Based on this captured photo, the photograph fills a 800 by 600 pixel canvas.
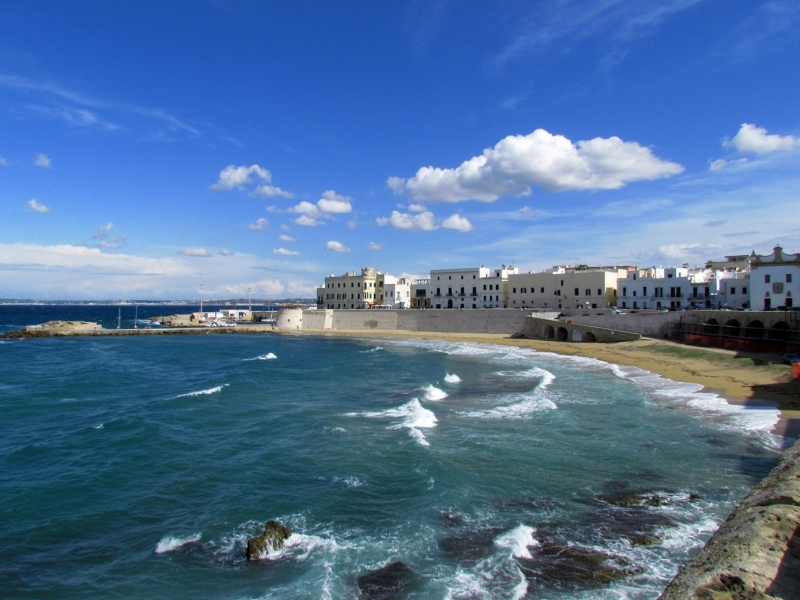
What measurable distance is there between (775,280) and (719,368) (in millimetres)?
17893

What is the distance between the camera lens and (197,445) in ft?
60.2

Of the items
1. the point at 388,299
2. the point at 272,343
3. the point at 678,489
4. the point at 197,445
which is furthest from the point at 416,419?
the point at 388,299

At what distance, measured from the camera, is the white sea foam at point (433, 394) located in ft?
83.7

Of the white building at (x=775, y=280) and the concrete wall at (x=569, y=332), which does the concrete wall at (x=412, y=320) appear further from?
the white building at (x=775, y=280)

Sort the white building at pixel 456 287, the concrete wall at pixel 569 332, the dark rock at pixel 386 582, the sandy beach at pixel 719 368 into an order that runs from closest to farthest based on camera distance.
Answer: the dark rock at pixel 386 582 → the sandy beach at pixel 719 368 → the concrete wall at pixel 569 332 → the white building at pixel 456 287

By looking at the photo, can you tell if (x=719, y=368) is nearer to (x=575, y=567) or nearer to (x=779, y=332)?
(x=779, y=332)

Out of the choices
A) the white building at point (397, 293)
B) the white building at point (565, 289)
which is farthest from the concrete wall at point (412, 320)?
the white building at point (397, 293)

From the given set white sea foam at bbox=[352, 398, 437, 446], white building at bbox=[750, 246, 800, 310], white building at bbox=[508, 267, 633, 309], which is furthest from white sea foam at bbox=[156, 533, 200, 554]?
white building at bbox=[508, 267, 633, 309]

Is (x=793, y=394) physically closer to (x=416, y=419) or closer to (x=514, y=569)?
(x=416, y=419)

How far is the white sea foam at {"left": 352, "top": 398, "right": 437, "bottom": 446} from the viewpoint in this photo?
18.7m

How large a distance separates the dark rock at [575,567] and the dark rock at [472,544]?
2.56 ft

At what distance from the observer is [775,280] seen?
138 feet

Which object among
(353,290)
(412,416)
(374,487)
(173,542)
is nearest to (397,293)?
(353,290)

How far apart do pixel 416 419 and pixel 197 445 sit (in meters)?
8.21
